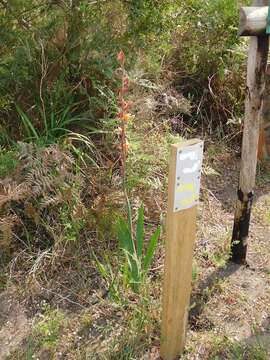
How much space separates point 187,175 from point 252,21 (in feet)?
3.49

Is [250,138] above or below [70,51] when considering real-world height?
below

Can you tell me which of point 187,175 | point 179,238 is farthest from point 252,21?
point 179,238

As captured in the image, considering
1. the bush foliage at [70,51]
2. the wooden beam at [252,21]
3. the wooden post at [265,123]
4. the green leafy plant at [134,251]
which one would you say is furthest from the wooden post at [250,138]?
the wooden post at [265,123]

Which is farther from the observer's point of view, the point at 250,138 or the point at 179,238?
the point at 250,138

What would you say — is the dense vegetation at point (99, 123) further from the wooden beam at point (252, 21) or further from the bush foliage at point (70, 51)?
the wooden beam at point (252, 21)

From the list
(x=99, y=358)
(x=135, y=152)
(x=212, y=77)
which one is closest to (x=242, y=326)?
(x=99, y=358)

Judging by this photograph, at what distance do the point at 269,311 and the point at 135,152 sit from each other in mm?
1343

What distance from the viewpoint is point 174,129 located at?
13.9 ft

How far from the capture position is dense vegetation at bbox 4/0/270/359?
287 cm

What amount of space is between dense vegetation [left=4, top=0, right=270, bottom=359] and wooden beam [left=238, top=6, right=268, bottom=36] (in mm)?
707

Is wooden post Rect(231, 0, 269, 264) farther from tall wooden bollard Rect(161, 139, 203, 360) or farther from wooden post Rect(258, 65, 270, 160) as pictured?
wooden post Rect(258, 65, 270, 160)

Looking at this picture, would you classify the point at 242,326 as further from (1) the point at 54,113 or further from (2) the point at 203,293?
(1) the point at 54,113

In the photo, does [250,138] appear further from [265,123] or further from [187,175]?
[265,123]

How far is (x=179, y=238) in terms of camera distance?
6.92 ft
